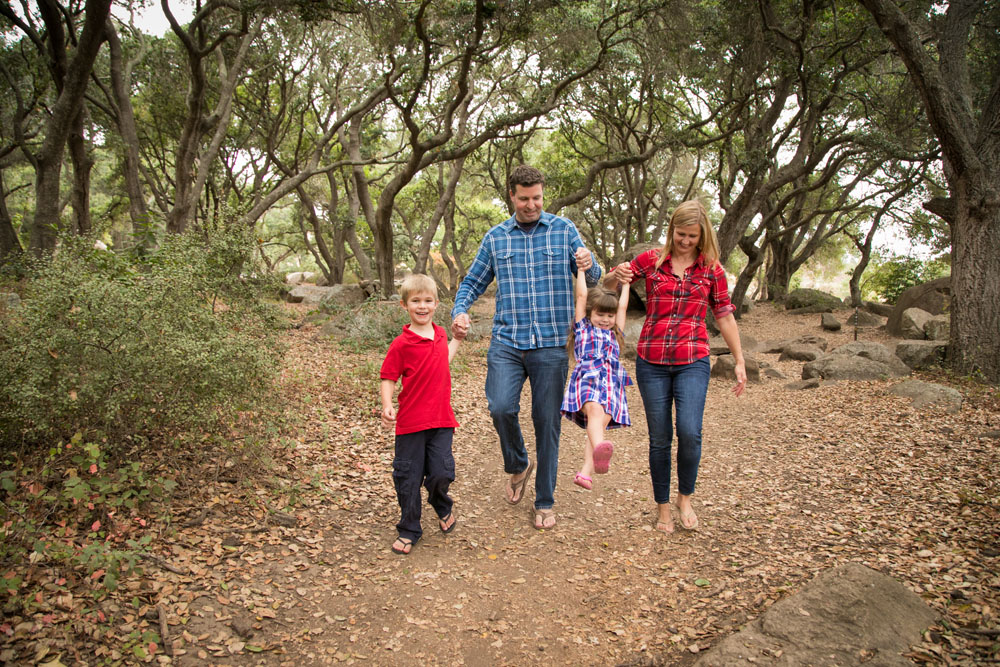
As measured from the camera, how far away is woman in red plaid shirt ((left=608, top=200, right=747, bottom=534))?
3.83m

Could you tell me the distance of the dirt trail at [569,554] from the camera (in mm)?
3039

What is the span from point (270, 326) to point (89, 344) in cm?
141

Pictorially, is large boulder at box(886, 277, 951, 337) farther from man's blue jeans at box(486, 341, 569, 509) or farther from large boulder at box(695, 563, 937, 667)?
large boulder at box(695, 563, 937, 667)

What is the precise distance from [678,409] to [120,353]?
3439 mm

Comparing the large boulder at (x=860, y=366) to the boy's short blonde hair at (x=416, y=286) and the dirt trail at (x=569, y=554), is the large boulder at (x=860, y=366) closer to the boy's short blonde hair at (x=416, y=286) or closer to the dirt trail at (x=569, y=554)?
the dirt trail at (x=569, y=554)

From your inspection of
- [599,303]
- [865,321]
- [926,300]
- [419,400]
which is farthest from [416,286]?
[865,321]

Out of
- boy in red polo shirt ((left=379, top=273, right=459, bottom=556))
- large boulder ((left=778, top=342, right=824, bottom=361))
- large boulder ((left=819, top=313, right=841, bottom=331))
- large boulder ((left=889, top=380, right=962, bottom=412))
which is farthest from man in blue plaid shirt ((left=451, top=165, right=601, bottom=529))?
large boulder ((left=819, top=313, right=841, bottom=331))

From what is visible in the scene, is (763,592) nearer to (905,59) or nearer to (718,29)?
(905,59)

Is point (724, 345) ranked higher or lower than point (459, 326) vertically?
lower

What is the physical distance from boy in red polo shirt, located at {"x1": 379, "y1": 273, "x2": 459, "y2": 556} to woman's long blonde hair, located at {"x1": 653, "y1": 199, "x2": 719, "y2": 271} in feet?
5.03

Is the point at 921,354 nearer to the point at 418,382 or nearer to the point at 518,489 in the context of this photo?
the point at 518,489

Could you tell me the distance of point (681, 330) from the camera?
3863mm

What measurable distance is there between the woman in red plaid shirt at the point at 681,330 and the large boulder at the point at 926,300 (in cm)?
1348

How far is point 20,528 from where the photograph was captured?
2994mm
